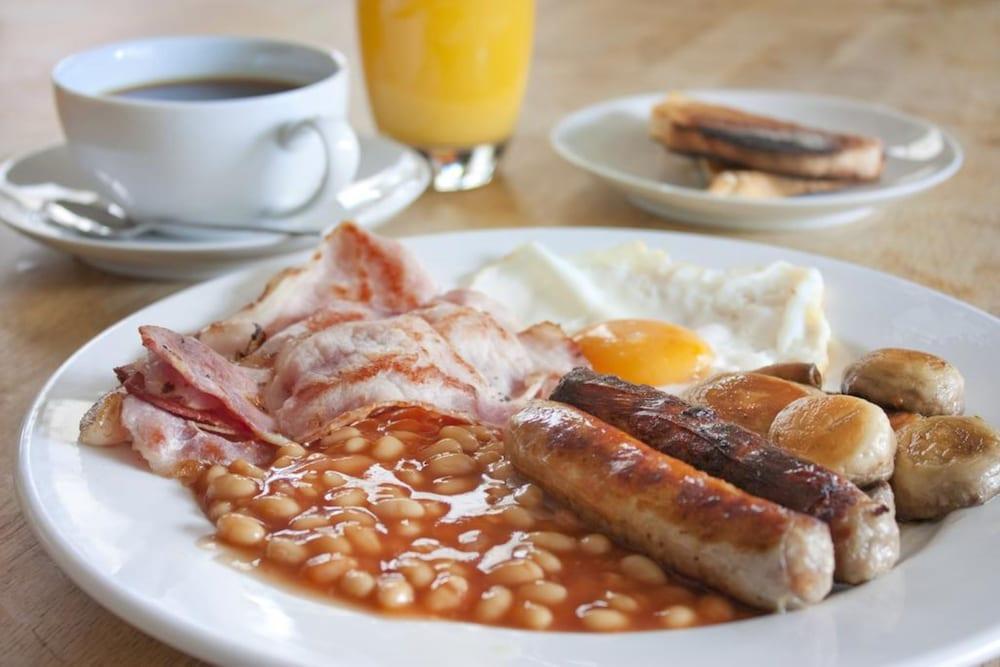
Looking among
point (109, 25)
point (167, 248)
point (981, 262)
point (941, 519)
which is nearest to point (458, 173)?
point (167, 248)

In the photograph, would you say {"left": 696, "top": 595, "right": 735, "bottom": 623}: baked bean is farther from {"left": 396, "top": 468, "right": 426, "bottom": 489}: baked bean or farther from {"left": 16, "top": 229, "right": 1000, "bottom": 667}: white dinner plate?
{"left": 396, "top": 468, "right": 426, "bottom": 489}: baked bean

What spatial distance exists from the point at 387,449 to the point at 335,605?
14.9 inches

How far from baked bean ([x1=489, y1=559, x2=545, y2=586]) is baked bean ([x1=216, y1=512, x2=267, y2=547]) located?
0.29m

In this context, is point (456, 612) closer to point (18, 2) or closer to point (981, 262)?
point (981, 262)

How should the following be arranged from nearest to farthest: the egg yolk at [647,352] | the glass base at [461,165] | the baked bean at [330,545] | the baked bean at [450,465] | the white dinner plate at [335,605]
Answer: the white dinner plate at [335,605] < the baked bean at [330,545] < the baked bean at [450,465] < the egg yolk at [647,352] < the glass base at [461,165]

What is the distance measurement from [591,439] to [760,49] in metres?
3.58

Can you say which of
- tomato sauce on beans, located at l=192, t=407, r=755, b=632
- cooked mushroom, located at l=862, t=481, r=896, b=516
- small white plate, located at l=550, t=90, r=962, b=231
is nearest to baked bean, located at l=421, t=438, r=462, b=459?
tomato sauce on beans, located at l=192, t=407, r=755, b=632

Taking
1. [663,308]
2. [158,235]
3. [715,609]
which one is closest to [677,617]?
[715,609]

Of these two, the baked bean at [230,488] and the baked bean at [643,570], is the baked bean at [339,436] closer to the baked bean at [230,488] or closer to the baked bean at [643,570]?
the baked bean at [230,488]

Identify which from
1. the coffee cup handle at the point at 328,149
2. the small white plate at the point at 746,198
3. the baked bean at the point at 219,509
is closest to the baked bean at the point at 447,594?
the baked bean at the point at 219,509

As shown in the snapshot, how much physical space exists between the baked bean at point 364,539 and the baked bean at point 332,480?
12 centimetres

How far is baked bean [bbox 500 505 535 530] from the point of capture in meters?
1.42

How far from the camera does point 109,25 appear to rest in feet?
15.9

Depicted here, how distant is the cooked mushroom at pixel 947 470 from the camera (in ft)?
4.58
